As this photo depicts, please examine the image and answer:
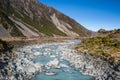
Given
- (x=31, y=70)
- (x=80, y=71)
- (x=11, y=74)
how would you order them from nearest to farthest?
(x=11, y=74) < (x=31, y=70) < (x=80, y=71)

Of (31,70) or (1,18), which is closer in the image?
(31,70)

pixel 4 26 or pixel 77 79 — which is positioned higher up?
pixel 4 26

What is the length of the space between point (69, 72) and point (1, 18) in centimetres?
11556

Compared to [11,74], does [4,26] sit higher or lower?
higher

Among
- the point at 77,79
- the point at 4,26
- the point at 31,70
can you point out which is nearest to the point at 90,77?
the point at 77,79

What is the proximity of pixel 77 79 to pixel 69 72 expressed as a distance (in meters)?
4.18

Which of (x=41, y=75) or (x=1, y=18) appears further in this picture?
(x=1, y=18)

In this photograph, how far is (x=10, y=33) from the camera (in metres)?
145

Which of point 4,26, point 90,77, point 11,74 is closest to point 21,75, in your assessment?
point 11,74

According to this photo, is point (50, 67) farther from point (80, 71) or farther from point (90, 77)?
point (90, 77)

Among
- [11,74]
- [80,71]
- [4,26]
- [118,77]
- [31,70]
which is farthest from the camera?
[4,26]

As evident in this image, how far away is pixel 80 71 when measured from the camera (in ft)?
106

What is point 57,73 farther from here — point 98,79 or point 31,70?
point 98,79

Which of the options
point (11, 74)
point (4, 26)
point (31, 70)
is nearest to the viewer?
point (11, 74)
